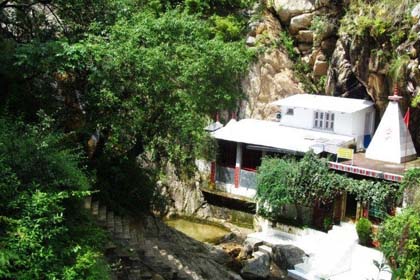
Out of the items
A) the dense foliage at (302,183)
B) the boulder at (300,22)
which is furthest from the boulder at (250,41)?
the dense foliage at (302,183)

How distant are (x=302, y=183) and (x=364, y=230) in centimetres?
265

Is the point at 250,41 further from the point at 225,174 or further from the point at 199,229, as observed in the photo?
the point at 199,229

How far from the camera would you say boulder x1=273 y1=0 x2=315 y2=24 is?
2252 cm

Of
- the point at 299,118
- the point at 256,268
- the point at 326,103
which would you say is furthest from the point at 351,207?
the point at 256,268

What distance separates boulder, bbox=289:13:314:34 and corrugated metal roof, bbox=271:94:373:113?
347cm

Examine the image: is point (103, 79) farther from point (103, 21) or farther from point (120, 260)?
point (120, 260)

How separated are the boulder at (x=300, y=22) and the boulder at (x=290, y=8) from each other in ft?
0.66

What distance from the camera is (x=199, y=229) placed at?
62.4 ft

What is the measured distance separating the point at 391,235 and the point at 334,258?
3.07 meters

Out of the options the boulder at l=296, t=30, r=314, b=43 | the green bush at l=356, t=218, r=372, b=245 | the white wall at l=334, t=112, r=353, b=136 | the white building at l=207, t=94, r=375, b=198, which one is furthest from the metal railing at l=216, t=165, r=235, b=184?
the boulder at l=296, t=30, r=314, b=43

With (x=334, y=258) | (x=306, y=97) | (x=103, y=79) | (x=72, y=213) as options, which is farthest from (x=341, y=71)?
(x=72, y=213)

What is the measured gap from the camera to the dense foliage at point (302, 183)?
16578mm

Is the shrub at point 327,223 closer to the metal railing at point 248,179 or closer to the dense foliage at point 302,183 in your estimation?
the dense foliage at point 302,183

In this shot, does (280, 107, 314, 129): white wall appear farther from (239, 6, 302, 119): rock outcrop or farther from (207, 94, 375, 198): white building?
(239, 6, 302, 119): rock outcrop
